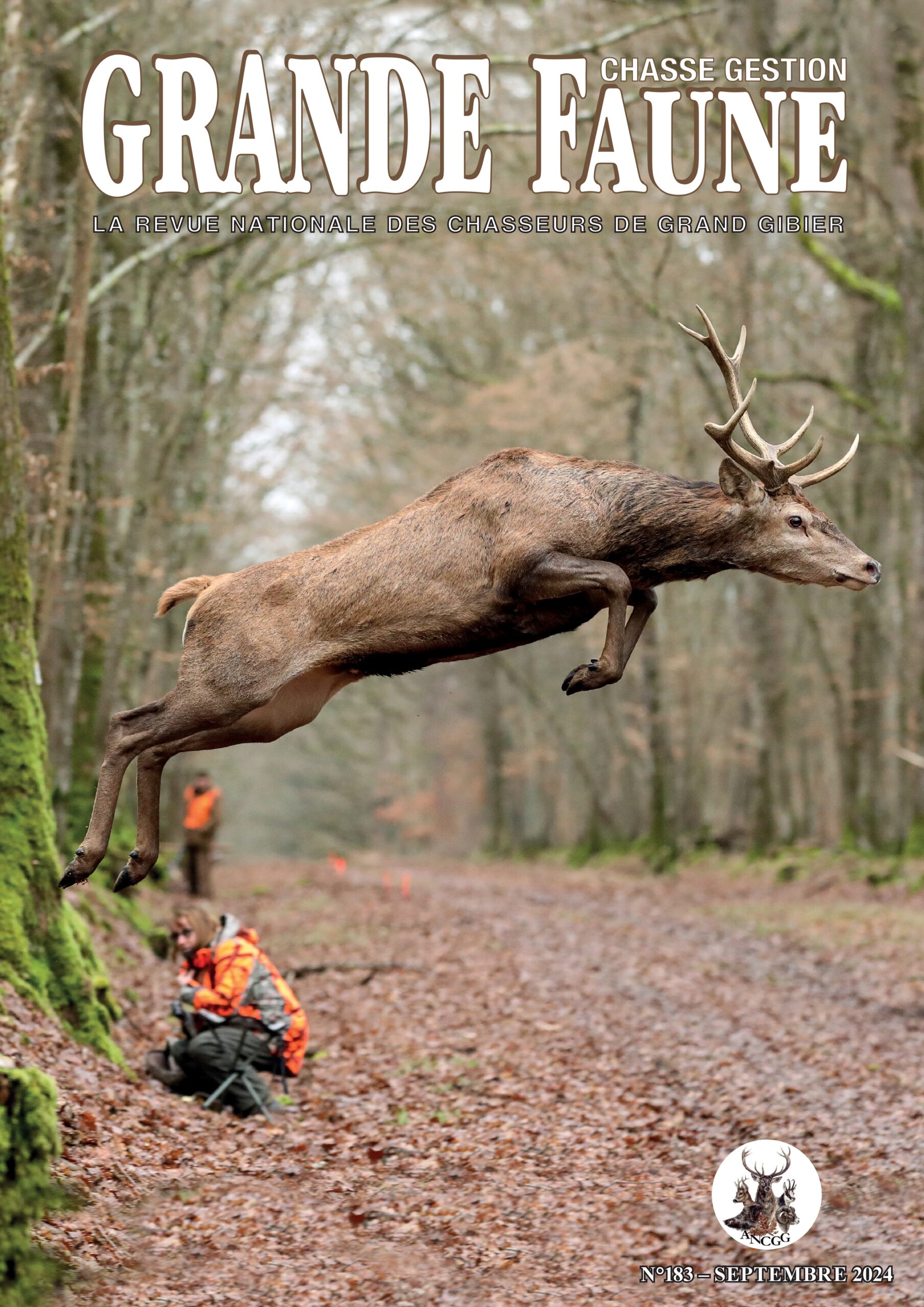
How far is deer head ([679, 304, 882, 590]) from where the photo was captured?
6.19 m

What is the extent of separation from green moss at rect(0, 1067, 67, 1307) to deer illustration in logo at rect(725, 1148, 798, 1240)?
12.4 ft

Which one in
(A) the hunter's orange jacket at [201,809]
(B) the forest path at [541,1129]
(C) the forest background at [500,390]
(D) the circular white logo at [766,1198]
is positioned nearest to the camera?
(B) the forest path at [541,1129]

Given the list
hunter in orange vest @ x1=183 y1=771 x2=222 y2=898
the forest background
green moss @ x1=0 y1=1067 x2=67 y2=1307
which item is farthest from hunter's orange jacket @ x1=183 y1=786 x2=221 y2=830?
green moss @ x1=0 y1=1067 x2=67 y2=1307

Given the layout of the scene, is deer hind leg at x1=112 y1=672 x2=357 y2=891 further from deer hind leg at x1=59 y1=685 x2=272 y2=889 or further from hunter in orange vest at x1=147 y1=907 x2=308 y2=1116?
hunter in orange vest at x1=147 y1=907 x2=308 y2=1116

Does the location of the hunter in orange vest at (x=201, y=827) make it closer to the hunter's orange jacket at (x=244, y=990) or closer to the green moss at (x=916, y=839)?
the hunter's orange jacket at (x=244, y=990)

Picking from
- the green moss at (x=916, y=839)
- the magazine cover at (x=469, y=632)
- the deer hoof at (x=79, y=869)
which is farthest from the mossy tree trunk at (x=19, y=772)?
the green moss at (x=916, y=839)

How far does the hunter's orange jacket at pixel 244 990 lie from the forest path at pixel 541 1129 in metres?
0.63

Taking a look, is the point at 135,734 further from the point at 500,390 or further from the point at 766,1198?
the point at 500,390

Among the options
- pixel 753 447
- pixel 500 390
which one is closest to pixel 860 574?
pixel 753 447

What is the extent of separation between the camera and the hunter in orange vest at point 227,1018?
963 centimetres

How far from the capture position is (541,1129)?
9.48 metres

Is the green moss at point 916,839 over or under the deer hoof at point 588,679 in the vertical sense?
under

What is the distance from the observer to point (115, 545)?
68.0 ft

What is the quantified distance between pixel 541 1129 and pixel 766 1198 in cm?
204
